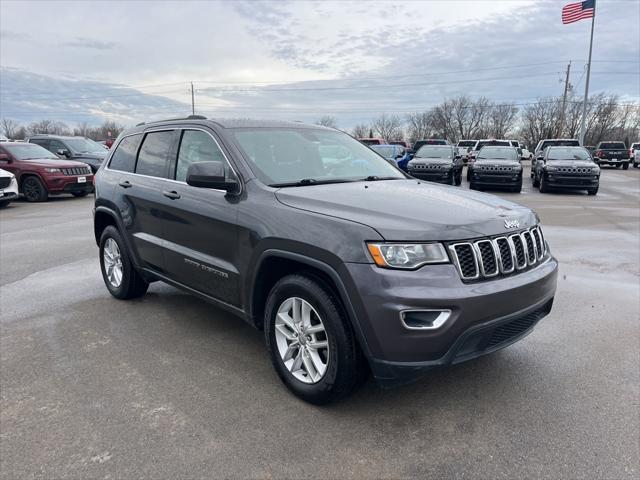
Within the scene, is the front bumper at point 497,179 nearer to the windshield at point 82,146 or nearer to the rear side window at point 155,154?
the windshield at point 82,146

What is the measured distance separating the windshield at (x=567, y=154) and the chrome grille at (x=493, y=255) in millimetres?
16024

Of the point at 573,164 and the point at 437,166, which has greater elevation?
the point at 573,164

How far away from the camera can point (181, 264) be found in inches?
159

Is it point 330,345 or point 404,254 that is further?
point 330,345

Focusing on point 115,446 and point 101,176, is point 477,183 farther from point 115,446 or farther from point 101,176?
point 115,446

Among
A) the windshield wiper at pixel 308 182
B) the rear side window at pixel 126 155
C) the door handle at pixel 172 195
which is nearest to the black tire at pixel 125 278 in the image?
the rear side window at pixel 126 155

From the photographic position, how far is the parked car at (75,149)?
17.7 metres

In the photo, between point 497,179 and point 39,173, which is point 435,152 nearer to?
point 497,179

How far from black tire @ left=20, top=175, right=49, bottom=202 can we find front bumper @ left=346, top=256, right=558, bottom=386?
14.5 m

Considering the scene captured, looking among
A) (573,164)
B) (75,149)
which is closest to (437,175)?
(573,164)

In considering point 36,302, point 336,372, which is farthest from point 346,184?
A: point 36,302

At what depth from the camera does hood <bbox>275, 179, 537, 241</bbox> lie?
2695 millimetres

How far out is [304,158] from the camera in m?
3.89

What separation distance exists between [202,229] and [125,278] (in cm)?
173
